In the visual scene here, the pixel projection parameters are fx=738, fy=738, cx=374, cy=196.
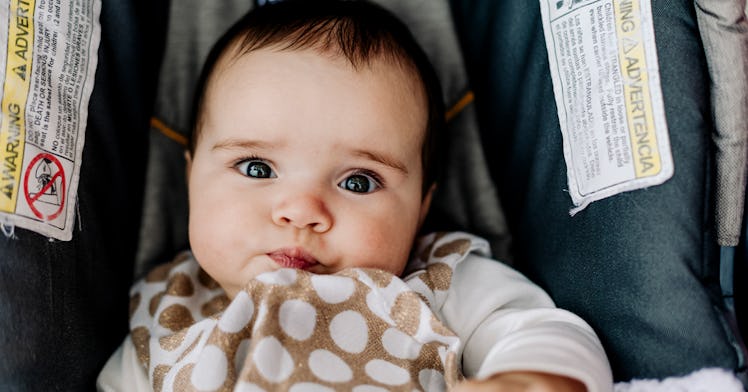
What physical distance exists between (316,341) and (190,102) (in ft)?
2.17

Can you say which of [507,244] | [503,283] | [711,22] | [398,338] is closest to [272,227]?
[398,338]

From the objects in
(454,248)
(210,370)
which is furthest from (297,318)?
(454,248)

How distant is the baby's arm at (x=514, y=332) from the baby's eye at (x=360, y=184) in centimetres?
23

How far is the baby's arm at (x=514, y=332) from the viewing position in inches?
38.3

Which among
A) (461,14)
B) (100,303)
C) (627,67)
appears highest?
(627,67)

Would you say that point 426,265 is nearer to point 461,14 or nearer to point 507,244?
point 507,244

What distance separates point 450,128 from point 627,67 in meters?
0.55

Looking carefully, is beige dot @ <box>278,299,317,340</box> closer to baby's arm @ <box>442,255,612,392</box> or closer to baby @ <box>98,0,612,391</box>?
baby @ <box>98,0,612,391</box>

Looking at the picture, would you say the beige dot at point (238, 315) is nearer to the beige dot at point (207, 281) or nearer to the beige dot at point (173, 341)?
the beige dot at point (173, 341)

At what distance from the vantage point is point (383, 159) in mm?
1194

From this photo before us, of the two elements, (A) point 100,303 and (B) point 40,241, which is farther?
(A) point 100,303

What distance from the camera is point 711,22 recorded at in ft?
3.22

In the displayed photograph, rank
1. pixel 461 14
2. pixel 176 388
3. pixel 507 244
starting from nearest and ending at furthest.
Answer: pixel 176 388, pixel 507 244, pixel 461 14

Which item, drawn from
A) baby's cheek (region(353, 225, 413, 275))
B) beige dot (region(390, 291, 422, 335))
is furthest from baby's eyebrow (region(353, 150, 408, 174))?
beige dot (region(390, 291, 422, 335))
